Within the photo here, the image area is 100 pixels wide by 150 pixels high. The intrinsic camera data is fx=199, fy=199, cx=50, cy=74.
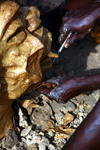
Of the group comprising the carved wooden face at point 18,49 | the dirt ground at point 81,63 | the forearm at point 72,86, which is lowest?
the dirt ground at point 81,63

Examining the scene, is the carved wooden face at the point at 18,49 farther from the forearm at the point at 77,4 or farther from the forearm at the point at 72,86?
the forearm at the point at 77,4

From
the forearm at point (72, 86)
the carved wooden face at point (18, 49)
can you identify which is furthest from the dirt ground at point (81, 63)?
the carved wooden face at point (18, 49)

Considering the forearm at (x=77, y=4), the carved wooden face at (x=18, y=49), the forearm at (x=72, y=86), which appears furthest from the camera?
the forearm at (x=77, y=4)

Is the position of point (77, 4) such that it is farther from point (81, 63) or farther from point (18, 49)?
point (18, 49)

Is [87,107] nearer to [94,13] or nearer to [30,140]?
[30,140]

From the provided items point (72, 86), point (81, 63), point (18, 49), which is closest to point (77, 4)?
point (81, 63)

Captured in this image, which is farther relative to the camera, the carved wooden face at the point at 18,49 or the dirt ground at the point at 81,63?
the dirt ground at the point at 81,63

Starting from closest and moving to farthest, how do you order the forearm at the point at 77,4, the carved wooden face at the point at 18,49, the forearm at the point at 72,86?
the carved wooden face at the point at 18,49 < the forearm at the point at 72,86 < the forearm at the point at 77,4

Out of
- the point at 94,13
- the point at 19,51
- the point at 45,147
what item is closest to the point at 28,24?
the point at 19,51
